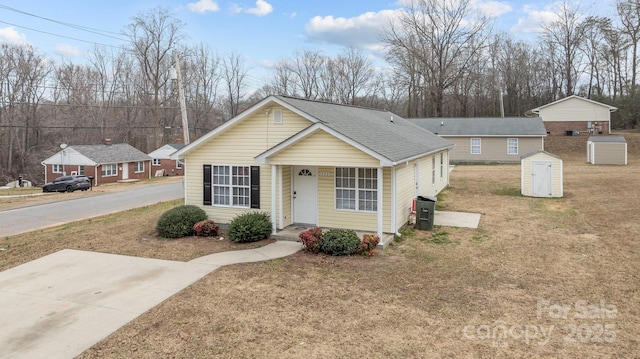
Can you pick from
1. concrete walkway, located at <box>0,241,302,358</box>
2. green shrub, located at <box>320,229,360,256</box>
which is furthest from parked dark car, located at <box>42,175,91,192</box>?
green shrub, located at <box>320,229,360,256</box>

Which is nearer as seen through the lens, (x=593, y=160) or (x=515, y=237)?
(x=515, y=237)

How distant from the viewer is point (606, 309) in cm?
702

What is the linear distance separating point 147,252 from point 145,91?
47.3 metres

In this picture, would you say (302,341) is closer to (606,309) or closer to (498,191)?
(606,309)

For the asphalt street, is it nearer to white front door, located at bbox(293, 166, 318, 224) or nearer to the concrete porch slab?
white front door, located at bbox(293, 166, 318, 224)

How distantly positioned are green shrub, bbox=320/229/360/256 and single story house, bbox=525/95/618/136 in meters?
42.6

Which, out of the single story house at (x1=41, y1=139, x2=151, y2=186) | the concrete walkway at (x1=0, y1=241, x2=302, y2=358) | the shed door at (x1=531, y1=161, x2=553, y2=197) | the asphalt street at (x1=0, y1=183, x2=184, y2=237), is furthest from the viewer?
the single story house at (x1=41, y1=139, x2=151, y2=186)

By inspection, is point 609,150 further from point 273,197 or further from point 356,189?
point 273,197

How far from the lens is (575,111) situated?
146 feet

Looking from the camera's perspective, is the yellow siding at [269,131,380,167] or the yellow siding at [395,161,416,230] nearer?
the yellow siding at [269,131,380,167]

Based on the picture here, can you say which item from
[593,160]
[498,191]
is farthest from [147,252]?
[593,160]

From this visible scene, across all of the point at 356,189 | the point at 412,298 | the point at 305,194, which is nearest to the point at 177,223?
the point at 305,194

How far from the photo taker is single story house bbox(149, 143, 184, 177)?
47.4m

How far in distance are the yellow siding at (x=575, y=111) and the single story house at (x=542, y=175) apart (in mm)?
31053
